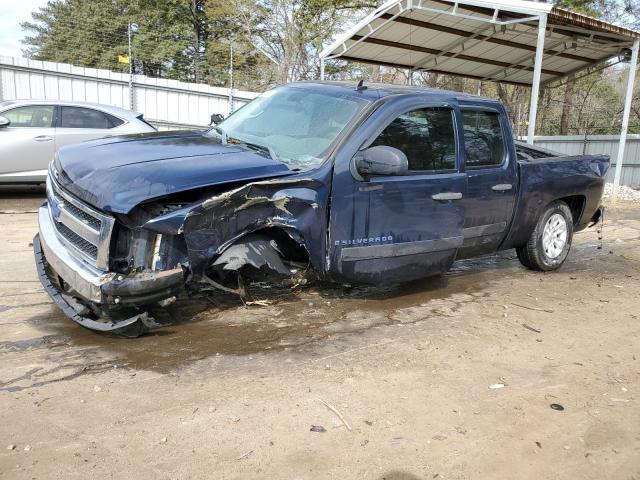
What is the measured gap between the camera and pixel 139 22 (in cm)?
3073

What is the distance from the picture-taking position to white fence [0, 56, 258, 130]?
13.6 metres

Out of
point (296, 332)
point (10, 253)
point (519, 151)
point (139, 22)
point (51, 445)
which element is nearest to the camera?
point (51, 445)

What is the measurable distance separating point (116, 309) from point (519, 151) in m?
5.22

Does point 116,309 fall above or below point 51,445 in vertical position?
above

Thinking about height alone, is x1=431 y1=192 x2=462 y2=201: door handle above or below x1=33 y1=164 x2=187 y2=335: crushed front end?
above

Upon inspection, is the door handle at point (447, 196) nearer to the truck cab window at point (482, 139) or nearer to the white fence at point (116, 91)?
the truck cab window at point (482, 139)

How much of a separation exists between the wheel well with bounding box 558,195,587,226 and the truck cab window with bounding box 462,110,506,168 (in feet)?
5.67

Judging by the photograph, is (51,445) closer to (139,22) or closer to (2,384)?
(2,384)

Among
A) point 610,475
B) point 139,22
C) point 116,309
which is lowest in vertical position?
point 610,475

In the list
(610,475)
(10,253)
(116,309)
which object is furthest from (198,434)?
→ (10,253)

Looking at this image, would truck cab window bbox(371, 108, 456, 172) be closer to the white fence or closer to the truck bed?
the truck bed

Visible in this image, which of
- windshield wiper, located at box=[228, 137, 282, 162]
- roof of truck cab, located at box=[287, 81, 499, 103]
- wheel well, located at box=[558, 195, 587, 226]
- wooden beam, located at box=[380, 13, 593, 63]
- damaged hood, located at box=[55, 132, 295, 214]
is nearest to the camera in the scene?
damaged hood, located at box=[55, 132, 295, 214]

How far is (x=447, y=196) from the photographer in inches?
189

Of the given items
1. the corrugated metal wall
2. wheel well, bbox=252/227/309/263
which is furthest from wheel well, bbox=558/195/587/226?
the corrugated metal wall
